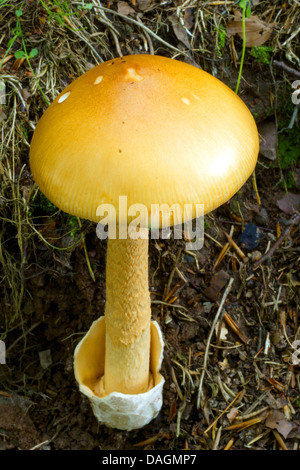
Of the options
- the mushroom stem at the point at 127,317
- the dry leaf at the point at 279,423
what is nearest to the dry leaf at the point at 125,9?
the mushroom stem at the point at 127,317

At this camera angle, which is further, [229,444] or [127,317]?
[229,444]

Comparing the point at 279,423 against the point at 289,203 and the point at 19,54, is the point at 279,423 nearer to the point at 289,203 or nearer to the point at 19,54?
the point at 289,203

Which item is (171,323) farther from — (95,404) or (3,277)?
Answer: (3,277)

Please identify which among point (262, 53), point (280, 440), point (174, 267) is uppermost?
point (262, 53)

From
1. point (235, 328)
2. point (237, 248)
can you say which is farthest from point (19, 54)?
point (235, 328)

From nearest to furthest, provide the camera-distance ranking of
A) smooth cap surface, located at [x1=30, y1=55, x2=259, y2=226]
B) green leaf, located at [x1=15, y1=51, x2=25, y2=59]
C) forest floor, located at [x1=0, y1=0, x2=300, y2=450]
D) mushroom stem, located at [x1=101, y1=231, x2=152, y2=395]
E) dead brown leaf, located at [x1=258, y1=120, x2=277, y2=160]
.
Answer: smooth cap surface, located at [x1=30, y1=55, x2=259, y2=226], mushroom stem, located at [x1=101, y1=231, x2=152, y2=395], green leaf, located at [x1=15, y1=51, x2=25, y2=59], forest floor, located at [x1=0, y1=0, x2=300, y2=450], dead brown leaf, located at [x1=258, y1=120, x2=277, y2=160]

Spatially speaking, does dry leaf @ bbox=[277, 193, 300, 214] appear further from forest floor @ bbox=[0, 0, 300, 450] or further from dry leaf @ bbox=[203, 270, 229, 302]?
dry leaf @ bbox=[203, 270, 229, 302]

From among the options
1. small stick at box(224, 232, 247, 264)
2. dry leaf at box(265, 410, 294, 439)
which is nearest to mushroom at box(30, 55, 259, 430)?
small stick at box(224, 232, 247, 264)
